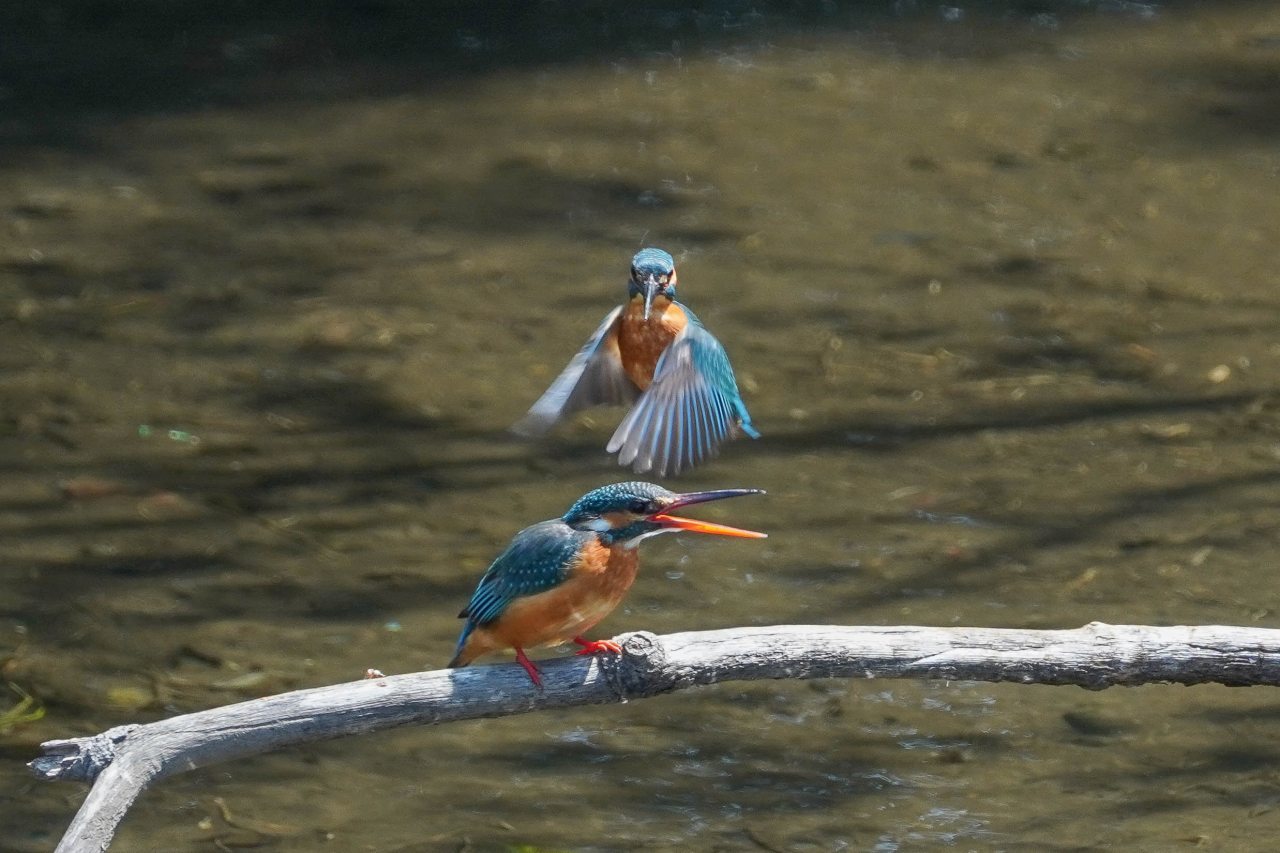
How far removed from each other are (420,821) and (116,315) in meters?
3.51

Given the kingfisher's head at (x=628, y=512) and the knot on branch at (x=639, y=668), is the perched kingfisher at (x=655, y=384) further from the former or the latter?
the knot on branch at (x=639, y=668)

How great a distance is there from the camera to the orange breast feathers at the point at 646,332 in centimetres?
417

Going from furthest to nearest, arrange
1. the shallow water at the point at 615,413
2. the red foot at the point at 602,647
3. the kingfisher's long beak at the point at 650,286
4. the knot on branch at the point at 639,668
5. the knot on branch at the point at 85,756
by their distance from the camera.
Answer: the shallow water at the point at 615,413, the kingfisher's long beak at the point at 650,286, the red foot at the point at 602,647, the knot on branch at the point at 639,668, the knot on branch at the point at 85,756

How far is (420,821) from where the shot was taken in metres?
4.64

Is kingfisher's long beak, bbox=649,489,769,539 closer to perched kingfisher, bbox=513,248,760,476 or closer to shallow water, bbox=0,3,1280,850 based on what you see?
perched kingfisher, bbox=513,248,760,476

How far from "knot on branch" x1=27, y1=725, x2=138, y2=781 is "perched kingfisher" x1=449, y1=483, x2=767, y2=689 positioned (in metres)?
0.77

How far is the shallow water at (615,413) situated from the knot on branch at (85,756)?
151cm

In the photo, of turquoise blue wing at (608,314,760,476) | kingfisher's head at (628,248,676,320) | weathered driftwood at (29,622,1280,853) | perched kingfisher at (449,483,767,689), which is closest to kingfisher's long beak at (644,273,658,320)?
kingfisher's head at (628,248,676,320)

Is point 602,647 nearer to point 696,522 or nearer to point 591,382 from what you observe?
point 696,522

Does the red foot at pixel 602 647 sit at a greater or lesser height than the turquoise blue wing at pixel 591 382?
lesser

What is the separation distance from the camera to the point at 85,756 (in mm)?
3084

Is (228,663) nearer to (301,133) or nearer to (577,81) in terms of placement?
(301,133)

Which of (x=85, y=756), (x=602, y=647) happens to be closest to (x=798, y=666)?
(x=602, y=647)

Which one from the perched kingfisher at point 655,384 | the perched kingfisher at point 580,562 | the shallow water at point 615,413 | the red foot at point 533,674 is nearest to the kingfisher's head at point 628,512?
the perched kingfisher at point 580,562
